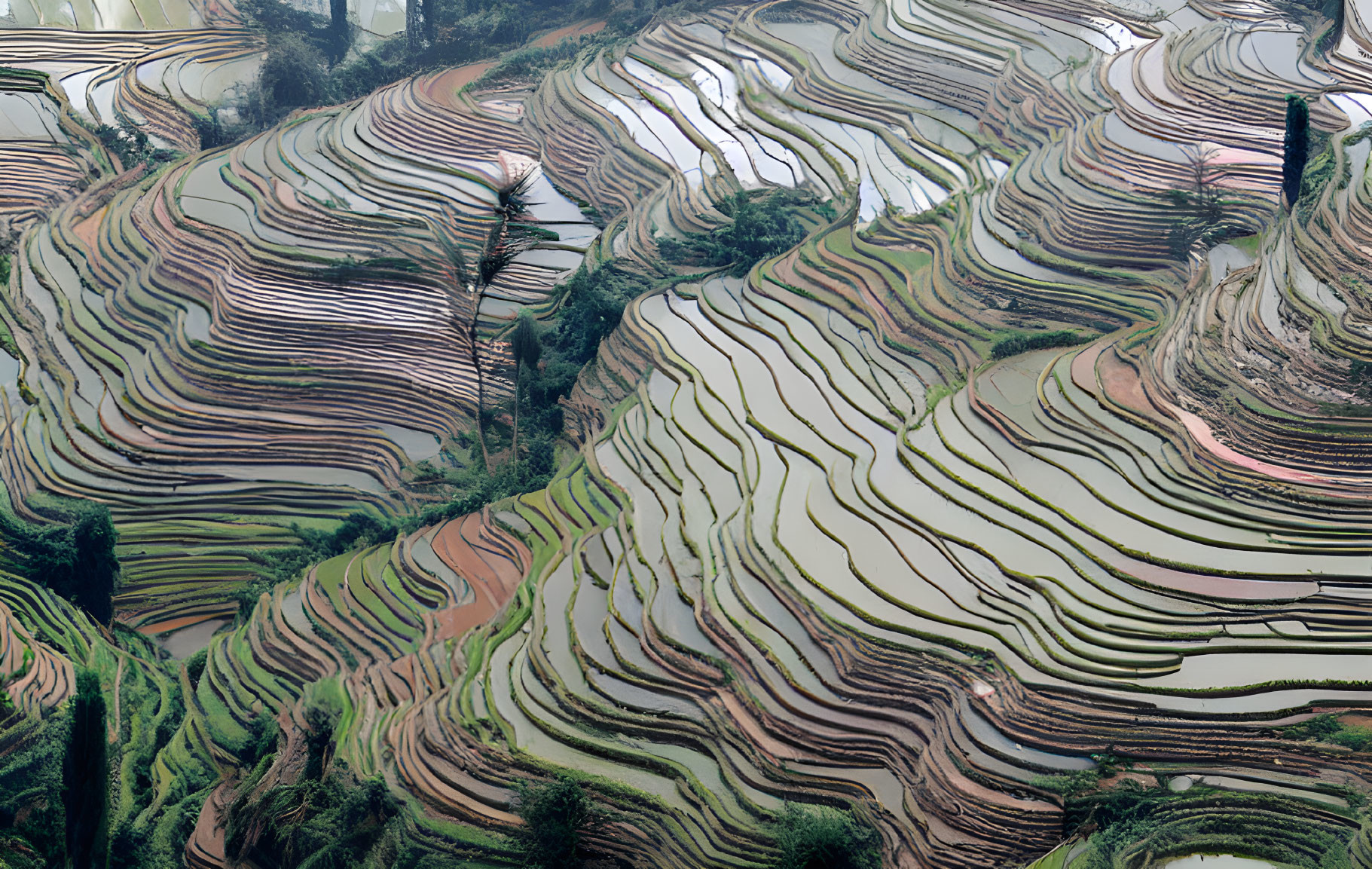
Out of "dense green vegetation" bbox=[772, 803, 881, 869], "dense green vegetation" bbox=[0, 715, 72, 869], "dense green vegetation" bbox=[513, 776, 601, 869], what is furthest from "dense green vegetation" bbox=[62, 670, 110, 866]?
"dense green vegetation" bbox=[772, 803, 881, 869]

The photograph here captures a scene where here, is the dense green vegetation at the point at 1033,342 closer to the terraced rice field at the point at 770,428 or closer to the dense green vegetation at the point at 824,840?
the terraced rice field at the point at 770,428

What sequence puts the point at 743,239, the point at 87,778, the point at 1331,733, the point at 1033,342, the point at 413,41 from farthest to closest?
the point at 413,41, the point at 743,239, the point at 1033,342, the point at 87,778, the point at 1331,733

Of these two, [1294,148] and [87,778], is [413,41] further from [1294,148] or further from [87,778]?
[87,778]

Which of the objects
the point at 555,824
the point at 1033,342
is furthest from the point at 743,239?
the point at 555,824

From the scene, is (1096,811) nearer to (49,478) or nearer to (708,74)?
(49,478)

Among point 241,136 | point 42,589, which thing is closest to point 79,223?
point 241,136
